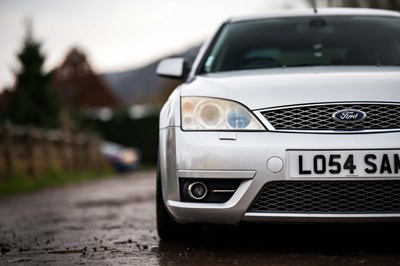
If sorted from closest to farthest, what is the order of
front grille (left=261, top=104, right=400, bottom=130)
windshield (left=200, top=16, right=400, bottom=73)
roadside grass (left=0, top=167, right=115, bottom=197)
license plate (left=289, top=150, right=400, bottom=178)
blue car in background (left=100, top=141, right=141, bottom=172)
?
license plate (left=289, top=150, right=400, bottom=178) < front grille (left=261, top=104, right=400, bottom=130) < windshield (left=200, top=16, right=400, bottom=73) < roadside grass (left=0, top=167, right=115, bottom=197) < blue car in background (left=100, top=141, right=141, bottom=172)

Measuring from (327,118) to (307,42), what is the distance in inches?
62.8

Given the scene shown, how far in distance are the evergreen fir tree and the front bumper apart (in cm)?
2907

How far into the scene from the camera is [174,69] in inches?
211

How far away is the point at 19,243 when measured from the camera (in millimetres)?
5117

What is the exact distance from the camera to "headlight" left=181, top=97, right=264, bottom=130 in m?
4.08

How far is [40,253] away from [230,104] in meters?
1.45

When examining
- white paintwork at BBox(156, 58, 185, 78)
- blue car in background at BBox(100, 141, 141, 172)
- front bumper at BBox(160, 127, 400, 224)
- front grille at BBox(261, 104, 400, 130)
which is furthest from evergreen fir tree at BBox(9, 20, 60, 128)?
front grille at BBox(261, 104, 400, 130)

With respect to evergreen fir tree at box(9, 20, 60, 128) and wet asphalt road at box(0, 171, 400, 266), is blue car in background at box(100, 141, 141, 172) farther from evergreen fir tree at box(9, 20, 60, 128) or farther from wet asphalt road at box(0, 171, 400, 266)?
wet asphalt road at box(0, 171, 400, 266)

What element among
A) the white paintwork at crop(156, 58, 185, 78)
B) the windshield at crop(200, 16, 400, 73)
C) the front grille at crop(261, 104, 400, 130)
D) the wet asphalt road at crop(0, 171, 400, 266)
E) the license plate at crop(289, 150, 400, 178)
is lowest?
the wet asphalt road at crop(0, 171, 400, 266)

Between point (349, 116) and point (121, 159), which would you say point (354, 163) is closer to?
point (349, 116)

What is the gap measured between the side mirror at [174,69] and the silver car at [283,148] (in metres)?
0.80

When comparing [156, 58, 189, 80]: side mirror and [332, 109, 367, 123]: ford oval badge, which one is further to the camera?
[156, 58, 189, 80]: side mirror

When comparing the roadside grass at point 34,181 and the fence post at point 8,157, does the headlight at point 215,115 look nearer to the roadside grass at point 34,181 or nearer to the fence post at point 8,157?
the roadside grass at point 34,181

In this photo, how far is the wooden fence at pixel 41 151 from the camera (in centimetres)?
1510
